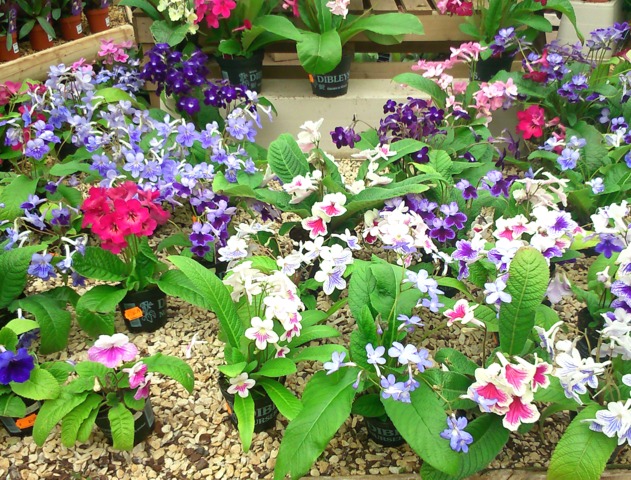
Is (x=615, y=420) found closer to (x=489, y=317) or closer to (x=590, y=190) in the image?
(x=489, y=317)

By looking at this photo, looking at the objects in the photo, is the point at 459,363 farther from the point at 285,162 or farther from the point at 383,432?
the point at 285,162

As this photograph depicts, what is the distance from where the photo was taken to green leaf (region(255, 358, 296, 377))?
1.75 metres

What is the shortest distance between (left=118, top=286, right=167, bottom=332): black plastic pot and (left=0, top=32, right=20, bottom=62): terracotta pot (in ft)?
8.35

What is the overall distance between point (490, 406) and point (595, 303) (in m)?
0.67

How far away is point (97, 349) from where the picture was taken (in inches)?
65.5

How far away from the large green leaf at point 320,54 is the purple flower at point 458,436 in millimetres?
2059

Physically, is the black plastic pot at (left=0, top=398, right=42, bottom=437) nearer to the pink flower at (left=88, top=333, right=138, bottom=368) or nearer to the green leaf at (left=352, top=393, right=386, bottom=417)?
the pink flower at (left=88, top=333, right=138, bottom=368)

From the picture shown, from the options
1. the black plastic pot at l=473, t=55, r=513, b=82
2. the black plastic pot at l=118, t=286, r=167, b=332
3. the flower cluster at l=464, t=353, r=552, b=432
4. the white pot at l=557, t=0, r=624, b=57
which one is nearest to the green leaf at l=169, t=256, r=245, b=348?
the black plastic pot at l=118, t=286, r=167, b=332

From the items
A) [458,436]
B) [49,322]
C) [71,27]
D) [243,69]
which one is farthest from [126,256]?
[71,27]

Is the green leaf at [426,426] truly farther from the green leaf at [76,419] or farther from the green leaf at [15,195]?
the green leaf at [15,195]

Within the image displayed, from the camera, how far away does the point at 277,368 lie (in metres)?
1.77

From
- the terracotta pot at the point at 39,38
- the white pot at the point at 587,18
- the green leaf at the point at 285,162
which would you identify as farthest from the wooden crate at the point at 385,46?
the green leaf at the point at 285,162

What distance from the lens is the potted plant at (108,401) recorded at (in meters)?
1.75

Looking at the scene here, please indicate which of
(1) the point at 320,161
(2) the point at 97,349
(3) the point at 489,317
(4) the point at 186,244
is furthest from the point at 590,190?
(2) the point at 97,349
